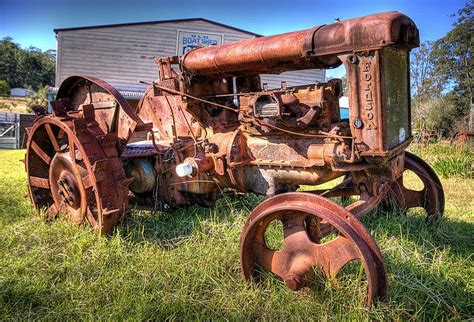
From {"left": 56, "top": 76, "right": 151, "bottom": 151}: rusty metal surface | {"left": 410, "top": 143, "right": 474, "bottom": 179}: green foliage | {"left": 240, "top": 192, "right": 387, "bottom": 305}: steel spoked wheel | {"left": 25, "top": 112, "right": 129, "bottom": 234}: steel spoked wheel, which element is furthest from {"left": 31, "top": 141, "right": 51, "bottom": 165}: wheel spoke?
{"left": 410, "top": 143, "right": 474, "bottom": 179}: green foliage

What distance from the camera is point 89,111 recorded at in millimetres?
3855

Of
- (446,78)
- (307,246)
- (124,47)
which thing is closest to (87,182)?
(307,246)

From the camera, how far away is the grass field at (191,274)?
263 cm

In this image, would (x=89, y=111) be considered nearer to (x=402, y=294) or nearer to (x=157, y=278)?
(x=157, y=278)

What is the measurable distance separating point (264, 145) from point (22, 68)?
201 feet

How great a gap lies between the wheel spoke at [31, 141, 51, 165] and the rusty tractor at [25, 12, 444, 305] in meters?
0.01

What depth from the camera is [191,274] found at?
3.13m

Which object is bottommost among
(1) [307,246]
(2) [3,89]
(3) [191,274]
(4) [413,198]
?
(3) [191,274]

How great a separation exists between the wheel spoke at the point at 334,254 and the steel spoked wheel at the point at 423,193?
1.97 meters

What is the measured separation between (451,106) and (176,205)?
73.4 feet

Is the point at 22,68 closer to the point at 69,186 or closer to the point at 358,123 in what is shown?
the point at 69,186

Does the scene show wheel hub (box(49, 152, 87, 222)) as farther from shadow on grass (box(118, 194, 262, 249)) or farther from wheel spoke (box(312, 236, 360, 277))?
wheel spoke (box(312, 236, 360, 277))

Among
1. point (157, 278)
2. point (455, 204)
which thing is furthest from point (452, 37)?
point (157, 278)

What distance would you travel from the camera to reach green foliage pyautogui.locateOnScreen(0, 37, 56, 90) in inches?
2149
